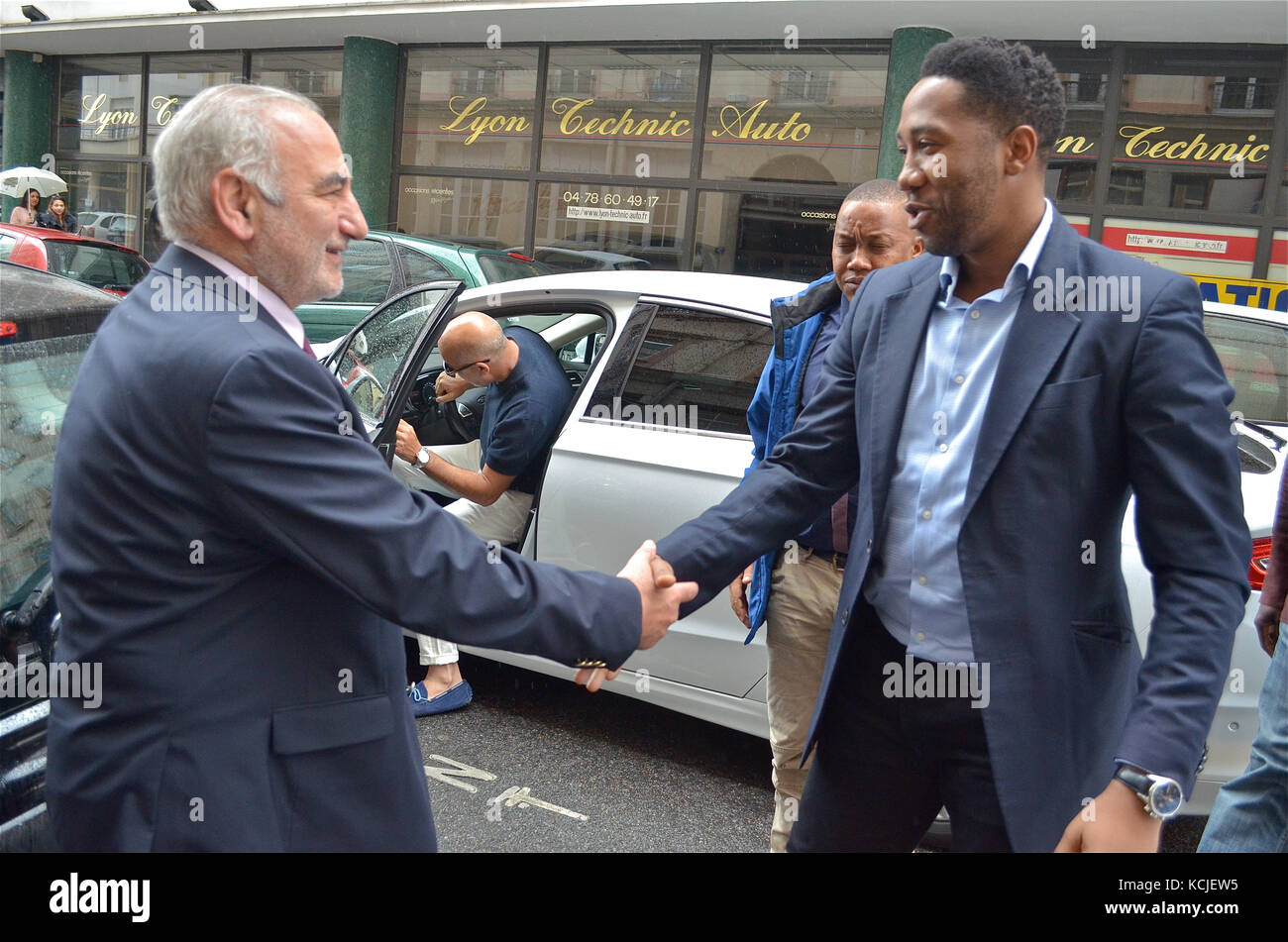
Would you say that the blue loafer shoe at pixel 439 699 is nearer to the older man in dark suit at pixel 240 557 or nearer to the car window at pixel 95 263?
the older man in dark suit at pixel 240 557

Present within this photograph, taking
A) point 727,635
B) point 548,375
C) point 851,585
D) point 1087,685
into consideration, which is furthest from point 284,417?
point 548,375

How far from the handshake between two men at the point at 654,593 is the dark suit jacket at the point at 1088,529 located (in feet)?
1.14

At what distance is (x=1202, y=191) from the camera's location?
10.3m

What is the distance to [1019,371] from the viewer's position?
6.13 ft

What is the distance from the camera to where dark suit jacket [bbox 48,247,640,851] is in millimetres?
1588

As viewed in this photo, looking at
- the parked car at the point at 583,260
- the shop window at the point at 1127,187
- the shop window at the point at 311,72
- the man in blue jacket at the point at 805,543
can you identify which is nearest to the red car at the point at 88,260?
the parked car at the point at 583,260

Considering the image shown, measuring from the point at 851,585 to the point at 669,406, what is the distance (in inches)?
80.6

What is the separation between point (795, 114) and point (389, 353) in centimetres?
843

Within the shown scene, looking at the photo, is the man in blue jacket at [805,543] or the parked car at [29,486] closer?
the parked car at [29,486]

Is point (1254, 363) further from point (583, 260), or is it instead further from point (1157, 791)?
point (583, 260)

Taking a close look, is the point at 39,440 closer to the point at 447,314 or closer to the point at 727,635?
the point at 447,314

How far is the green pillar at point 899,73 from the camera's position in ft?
35.3

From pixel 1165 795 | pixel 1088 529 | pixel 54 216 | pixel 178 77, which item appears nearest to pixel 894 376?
pixel 1088 529

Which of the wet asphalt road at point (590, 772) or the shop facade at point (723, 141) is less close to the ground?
the shop facade at point (723, 141)
